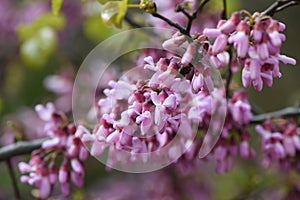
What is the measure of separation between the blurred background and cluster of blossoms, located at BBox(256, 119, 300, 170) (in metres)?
0.47

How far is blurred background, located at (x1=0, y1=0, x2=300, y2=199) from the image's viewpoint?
1742 mm

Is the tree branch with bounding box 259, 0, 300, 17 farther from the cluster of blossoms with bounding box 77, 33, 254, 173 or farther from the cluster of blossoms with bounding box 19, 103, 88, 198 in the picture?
the cluster of blossoms with bounding box 19, 103, 88, 198

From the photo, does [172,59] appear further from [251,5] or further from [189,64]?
[251,5]

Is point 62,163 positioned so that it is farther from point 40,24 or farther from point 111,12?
point 40,24

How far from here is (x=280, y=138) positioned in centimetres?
116

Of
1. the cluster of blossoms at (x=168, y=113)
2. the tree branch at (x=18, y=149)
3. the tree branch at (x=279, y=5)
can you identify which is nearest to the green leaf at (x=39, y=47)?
the tree branch at (x=18, y=149)

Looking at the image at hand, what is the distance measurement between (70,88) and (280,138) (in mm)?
916

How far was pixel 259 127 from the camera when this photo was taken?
3.92ft

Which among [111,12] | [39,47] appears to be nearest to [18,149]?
[111,12]

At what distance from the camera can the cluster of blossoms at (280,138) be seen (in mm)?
1162

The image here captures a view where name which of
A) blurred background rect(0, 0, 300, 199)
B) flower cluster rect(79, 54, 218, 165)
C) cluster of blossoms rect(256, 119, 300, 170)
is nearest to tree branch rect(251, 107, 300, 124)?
cluster of blossoms rect(256, 119, 300, 170)

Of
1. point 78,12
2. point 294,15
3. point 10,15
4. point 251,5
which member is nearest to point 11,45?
point 10,15

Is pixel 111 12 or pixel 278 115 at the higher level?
pixel 111 12

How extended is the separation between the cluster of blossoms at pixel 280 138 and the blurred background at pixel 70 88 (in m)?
0.47
